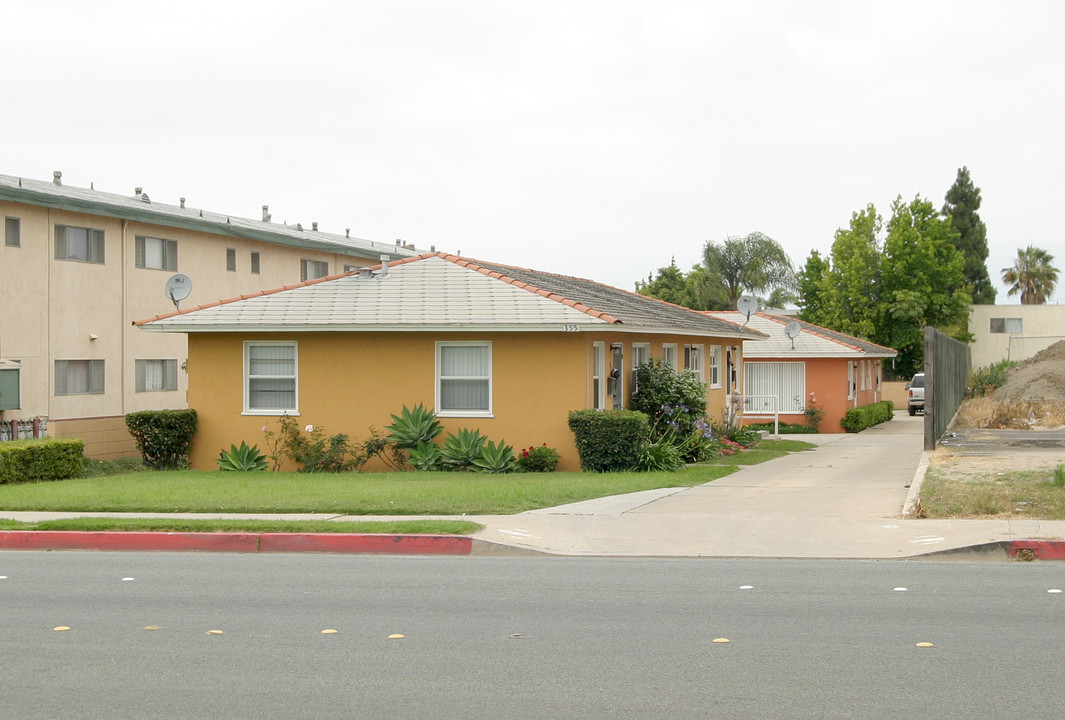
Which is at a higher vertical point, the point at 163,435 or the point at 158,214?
the point at 158,214

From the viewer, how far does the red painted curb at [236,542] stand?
12.8m

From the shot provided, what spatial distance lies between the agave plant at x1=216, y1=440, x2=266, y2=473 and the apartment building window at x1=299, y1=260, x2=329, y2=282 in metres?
16.9

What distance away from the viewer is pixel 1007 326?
6762 cm

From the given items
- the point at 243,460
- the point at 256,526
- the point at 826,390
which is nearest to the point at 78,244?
the point at 243,460

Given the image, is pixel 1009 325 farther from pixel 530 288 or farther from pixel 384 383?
pixel 384 383

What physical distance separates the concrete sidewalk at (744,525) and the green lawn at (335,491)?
37cm

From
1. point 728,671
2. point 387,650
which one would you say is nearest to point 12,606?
point 387,650

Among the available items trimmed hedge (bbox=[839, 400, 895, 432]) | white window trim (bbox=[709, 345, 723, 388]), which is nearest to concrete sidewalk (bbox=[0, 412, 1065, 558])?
white window trim (bbox=[709, 345, 723, 388])

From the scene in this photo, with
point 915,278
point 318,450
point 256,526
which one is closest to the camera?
point 256,526

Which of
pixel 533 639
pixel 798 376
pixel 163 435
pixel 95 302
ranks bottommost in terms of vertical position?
pixel 533 639

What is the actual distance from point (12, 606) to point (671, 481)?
11036 millimetres

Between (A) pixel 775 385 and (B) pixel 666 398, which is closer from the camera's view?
(B) pixel 666 398

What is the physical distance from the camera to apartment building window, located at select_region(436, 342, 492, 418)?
71.3 ft

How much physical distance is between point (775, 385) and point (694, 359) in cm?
1170
